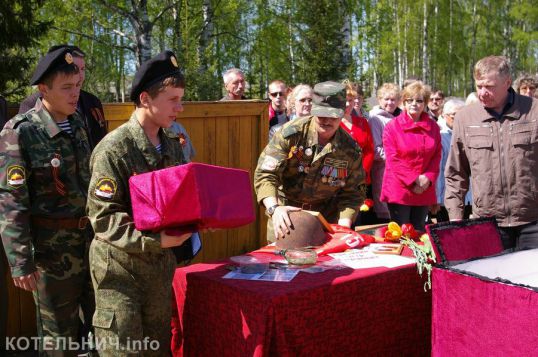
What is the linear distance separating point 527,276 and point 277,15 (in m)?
24.4

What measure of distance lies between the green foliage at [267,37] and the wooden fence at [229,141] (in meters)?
7.38

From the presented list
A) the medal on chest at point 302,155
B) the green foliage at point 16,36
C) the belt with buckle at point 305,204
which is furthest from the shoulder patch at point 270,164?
the green foliage at point 16,36

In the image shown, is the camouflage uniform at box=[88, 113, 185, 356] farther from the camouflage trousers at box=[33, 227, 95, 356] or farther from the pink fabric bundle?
the camouflage trousers at box=[33, 227, 95, 356]

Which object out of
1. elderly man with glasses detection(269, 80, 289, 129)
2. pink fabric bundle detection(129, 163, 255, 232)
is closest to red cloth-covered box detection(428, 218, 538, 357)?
pink fabric bundle detection(129, 163, 255, 232)

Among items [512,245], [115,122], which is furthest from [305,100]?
[512,245]

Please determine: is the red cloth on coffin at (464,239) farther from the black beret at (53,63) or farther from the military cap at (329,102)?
the black beret at (53,63)

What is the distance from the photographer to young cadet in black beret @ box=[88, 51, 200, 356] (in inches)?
104

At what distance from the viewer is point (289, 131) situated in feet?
13.1

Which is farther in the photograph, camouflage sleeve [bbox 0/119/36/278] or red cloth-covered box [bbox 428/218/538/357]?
camouflage sleeve [bbox 0/119/36/278]

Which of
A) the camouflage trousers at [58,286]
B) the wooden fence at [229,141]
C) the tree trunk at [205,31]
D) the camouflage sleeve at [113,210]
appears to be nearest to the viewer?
the camouflage sleeve at [113,210]

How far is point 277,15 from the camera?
26.2m

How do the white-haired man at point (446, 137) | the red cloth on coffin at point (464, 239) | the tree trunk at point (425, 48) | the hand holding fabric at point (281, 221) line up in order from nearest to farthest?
the red cloth on coffin at point (464, 239) < the hand holding fabric at point (281, 221) < the white-haired man at point (446, 137) < the tree trunk at point (425, 48)

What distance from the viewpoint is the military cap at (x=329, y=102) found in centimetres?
374

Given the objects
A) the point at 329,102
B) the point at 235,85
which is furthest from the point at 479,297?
the point at 235,85
